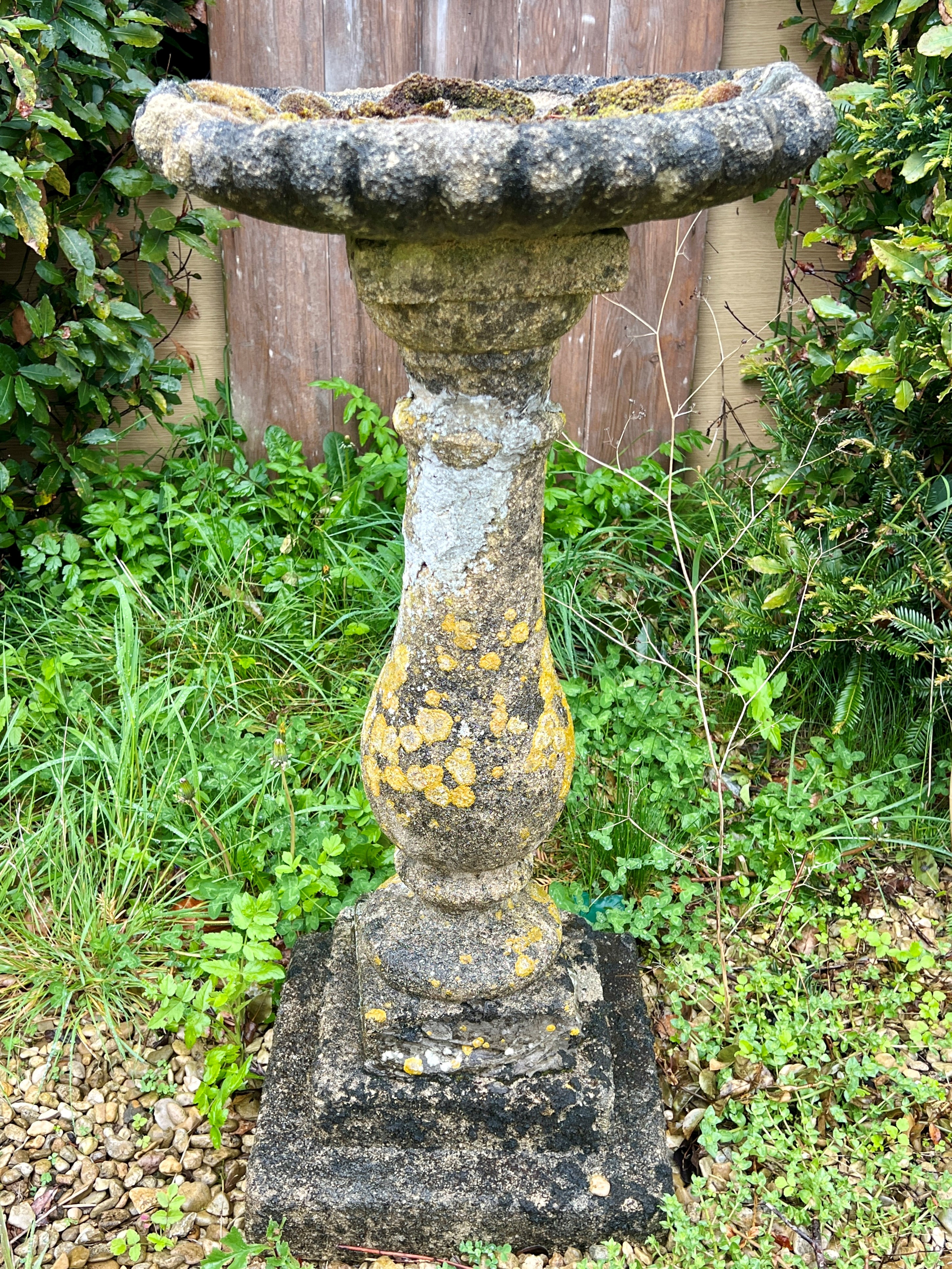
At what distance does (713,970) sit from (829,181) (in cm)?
209

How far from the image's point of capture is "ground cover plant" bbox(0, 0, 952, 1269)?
6.80 feet

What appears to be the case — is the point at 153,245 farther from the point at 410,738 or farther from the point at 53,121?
the point at 410,738

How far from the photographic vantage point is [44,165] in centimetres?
262

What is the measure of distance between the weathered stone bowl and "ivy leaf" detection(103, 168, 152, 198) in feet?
5.92

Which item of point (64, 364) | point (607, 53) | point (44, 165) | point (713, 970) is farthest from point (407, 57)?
point (713, 970)

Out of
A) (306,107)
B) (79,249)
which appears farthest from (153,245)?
(306,107)

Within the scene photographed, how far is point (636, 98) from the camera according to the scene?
165 cm

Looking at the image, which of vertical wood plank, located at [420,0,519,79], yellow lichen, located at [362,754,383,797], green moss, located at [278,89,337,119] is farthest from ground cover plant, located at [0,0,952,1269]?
green moss, located at [278,89,337,119]

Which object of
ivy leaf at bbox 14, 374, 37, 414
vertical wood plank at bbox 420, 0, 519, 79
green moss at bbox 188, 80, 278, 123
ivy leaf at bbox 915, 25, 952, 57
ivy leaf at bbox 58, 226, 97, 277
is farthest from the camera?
vertical wood plank at bbox 420, 0, 519, 79

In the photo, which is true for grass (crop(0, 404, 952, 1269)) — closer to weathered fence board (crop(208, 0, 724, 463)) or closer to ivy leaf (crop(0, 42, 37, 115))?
weathered fence board (crop(208, 0, 724, 463))

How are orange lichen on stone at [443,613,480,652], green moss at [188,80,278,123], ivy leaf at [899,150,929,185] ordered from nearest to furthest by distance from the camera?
green moss at [188,80,278,123]
orange lichen on stone at [443,613,480,652]
ivy leaf at [899,150,929,185]

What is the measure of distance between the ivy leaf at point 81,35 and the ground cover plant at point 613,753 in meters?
0.02

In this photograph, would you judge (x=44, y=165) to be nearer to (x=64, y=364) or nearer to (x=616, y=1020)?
(x=64, y=364)

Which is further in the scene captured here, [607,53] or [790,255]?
[790,255]
